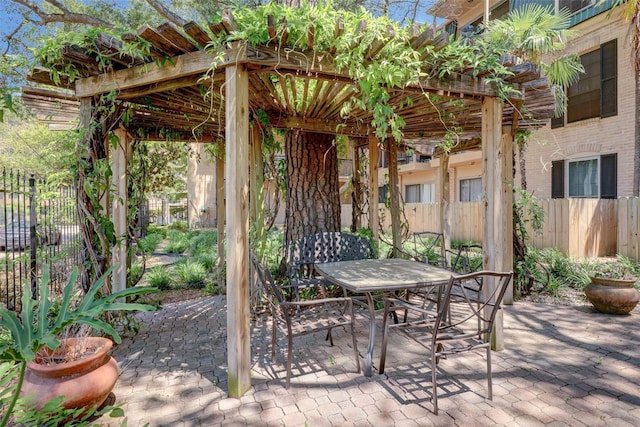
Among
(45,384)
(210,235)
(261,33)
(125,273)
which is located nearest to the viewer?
(45,384)

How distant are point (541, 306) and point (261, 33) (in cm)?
501

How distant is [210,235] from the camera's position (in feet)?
36.9

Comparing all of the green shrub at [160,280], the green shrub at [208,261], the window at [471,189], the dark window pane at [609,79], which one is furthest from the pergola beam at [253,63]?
the window at [471,189]

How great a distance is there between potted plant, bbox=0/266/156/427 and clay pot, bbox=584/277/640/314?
17.1 ft

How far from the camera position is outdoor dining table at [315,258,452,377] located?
287cm

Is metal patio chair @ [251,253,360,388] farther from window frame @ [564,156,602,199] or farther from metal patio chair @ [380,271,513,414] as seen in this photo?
window frame @ [564,156,602,199]

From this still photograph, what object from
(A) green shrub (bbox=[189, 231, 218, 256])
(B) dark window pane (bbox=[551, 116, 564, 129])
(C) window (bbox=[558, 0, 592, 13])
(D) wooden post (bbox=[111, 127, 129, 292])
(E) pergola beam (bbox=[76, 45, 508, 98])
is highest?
(C) window (bbox=[558, 0, 592, 13])

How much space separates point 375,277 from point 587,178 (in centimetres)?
911

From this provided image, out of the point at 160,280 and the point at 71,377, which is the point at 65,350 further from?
the point at 160,280

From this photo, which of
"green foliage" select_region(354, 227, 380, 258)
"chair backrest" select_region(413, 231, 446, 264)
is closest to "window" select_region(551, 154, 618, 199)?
"chair backrest" select_region(413, 231, 446, 264)

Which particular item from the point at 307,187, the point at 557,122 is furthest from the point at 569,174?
the point at 307,187

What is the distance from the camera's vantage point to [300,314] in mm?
3045

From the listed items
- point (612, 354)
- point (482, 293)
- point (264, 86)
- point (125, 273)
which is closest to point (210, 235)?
point (125, 273)

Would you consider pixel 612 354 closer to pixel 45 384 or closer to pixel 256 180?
pixel 256 180
